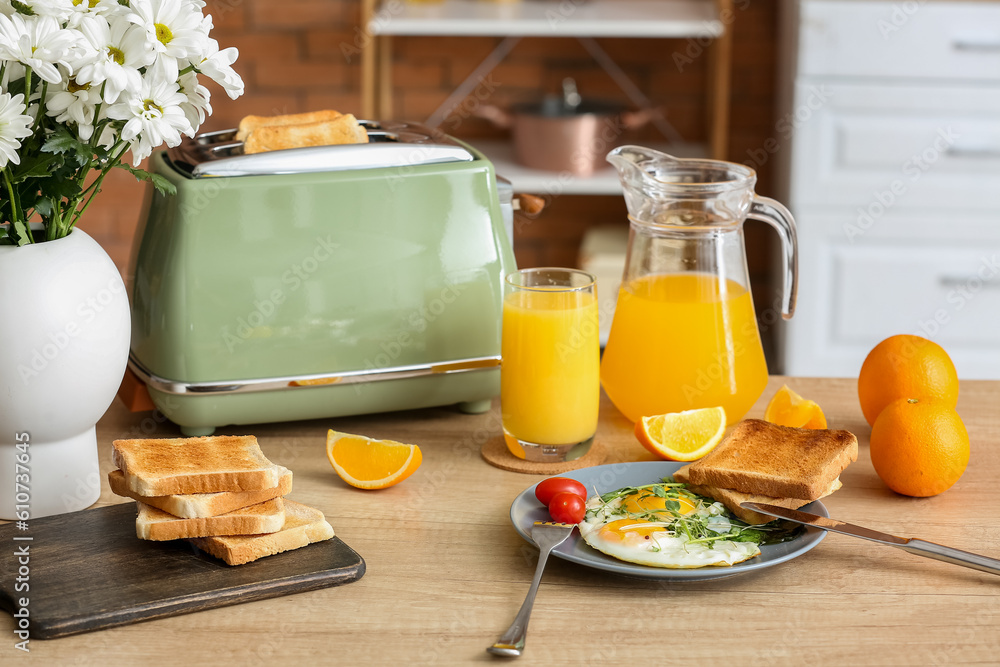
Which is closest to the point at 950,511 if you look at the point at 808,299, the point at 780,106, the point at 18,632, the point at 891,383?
the point at 891,383

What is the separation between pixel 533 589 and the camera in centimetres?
74

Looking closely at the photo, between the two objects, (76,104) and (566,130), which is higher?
(76,104)

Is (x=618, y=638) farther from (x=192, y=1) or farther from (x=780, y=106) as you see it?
(x=780, y=106)

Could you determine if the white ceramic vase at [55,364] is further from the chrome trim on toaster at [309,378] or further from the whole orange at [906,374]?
the whole orange at [906,374]

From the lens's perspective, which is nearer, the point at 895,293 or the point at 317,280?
the point at 317,280

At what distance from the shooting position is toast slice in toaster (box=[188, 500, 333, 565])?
786mm

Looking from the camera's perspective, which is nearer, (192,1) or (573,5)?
(192,1)

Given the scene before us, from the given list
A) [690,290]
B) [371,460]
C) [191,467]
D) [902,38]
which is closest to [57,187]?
[191,467]

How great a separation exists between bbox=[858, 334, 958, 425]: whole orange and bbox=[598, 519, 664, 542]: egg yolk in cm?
39

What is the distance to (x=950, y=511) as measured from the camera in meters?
0.91

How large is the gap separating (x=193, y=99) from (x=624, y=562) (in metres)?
0.52

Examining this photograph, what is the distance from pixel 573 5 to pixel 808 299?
0.91 m

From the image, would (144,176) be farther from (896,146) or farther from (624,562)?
(896,146)

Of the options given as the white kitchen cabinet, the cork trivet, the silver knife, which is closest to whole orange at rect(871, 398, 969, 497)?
the silver knife
